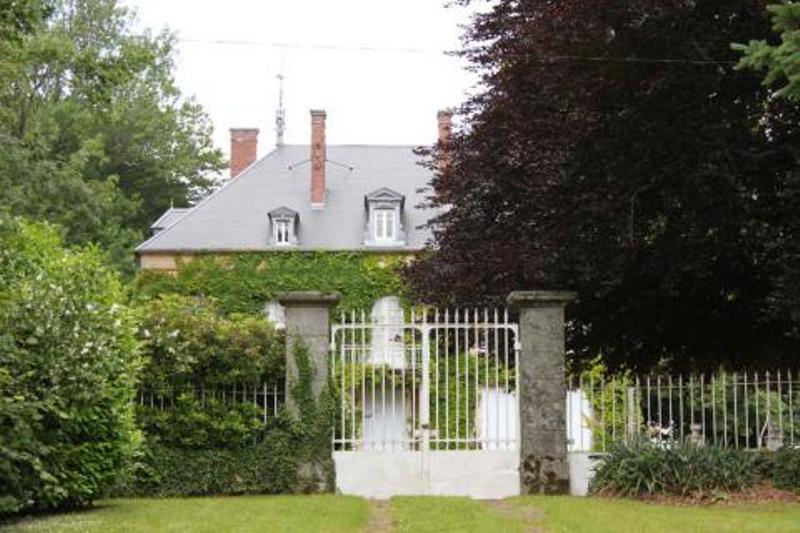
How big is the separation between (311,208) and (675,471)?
69.1 ft

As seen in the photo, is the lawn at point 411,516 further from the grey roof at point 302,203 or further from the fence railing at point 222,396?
the grey roof at point 302,203

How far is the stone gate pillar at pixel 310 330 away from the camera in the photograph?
12.5 metres

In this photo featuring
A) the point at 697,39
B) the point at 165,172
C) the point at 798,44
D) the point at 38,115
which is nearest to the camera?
the point at 798,44

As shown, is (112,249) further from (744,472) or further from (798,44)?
(798,44)

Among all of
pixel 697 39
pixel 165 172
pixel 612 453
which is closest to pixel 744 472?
pixel 612 453

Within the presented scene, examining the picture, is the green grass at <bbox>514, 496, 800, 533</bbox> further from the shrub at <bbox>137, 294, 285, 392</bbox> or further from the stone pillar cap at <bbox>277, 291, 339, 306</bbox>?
the shrub at <bbox>137, 294, 285, 392</bbox>

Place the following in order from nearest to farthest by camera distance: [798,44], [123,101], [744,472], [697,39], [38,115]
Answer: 1. [798,44]
2. [744,472]
3. [697,39]
4. [38,115]
5. [123,101]

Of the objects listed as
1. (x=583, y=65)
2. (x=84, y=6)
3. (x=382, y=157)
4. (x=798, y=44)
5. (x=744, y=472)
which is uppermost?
(x=84, y=6)

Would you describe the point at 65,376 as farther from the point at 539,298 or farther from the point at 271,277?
the point at 271,277

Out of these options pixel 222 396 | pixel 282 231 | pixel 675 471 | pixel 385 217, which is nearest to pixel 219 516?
pixel 222 396

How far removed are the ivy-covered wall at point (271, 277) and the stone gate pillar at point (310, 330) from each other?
55.2 feet

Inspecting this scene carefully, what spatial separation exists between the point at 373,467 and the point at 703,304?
19.5 feet

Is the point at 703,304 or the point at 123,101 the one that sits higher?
the point at 123,101

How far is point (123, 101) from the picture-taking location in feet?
128
